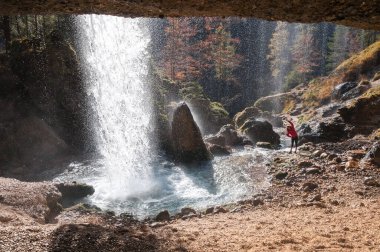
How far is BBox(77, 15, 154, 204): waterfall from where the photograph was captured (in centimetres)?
1827

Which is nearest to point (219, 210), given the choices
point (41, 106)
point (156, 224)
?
point (156, 224)

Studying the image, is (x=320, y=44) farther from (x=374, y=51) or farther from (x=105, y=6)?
(x=105, y=6)

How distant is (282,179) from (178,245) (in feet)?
23.8

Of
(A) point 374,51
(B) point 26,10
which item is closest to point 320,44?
(A) point 374,51

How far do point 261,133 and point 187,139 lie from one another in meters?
6.91

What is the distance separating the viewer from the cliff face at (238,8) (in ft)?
10.5

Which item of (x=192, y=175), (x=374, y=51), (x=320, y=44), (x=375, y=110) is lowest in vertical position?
(x=192, y=175)

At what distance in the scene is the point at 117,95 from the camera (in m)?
21.3

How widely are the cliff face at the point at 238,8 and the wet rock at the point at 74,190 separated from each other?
10.3 meters

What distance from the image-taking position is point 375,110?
736 inches

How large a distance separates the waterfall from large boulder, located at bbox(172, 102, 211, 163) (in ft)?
6.51

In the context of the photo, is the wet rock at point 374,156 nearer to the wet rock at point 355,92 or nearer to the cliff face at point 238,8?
the cliff face at point 238,8

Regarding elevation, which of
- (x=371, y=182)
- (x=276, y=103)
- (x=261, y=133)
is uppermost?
(x=276, y=103)

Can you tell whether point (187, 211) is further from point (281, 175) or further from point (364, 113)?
point (364, 113)
